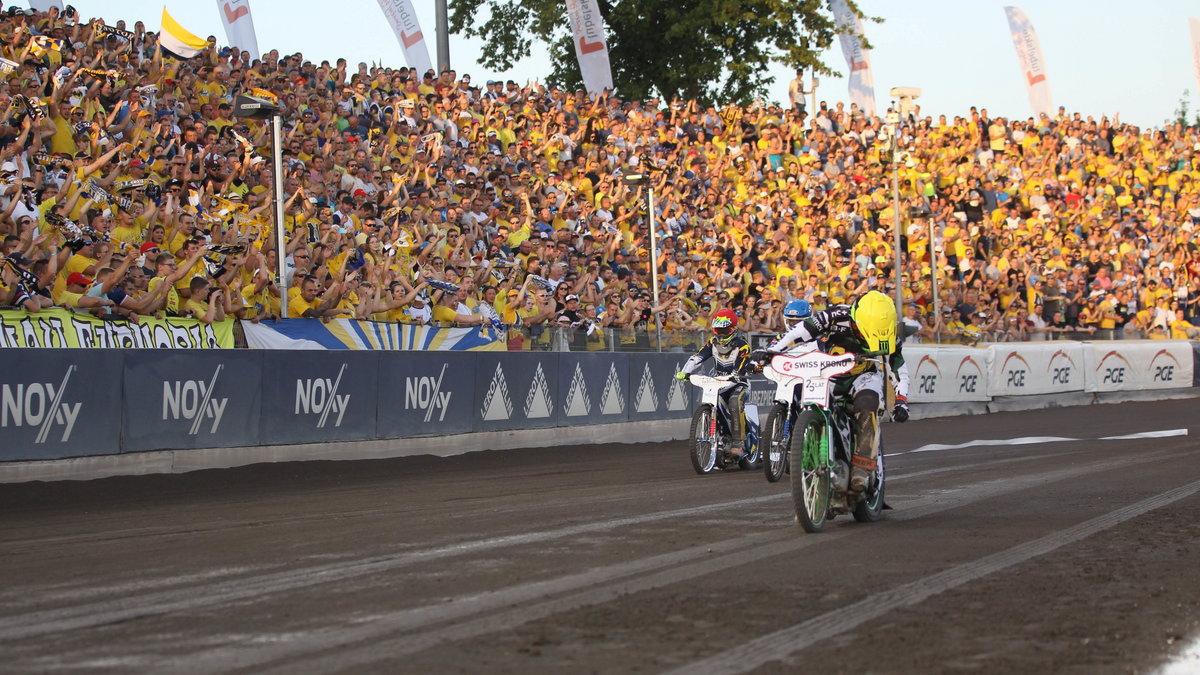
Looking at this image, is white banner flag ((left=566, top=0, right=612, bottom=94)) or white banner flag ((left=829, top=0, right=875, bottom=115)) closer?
white banner flag ((left=566, top=0, right=612, bottom=94))

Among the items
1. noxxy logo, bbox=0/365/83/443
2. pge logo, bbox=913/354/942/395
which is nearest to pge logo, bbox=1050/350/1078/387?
pge logo, bbox=913/354/942/395

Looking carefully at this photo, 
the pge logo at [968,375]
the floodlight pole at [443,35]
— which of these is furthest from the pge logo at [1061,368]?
the floodlight pole at [443,35]

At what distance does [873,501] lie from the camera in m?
10.7

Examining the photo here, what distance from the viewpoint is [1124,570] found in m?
8.14

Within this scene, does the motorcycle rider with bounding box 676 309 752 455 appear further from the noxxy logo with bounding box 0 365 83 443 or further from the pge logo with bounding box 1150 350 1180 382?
the pge logo with bounding box 1150 350 1180 382

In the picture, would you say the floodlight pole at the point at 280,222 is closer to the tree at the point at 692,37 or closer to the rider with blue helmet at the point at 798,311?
the rider with blue helmet at the point at 798,311

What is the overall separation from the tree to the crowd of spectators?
888cm

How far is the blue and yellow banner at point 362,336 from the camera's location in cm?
1716

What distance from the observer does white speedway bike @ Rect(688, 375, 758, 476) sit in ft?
54.2

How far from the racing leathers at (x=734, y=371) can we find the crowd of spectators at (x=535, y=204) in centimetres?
459

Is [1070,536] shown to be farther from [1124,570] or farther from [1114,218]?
[1114,218]

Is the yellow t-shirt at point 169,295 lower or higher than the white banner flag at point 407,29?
lower

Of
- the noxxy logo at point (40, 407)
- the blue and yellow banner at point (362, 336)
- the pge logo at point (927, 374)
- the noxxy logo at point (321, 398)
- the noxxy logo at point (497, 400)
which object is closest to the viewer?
the noxxy logo at point (40, 407)

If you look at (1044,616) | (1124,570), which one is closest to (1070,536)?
(1124,570)
